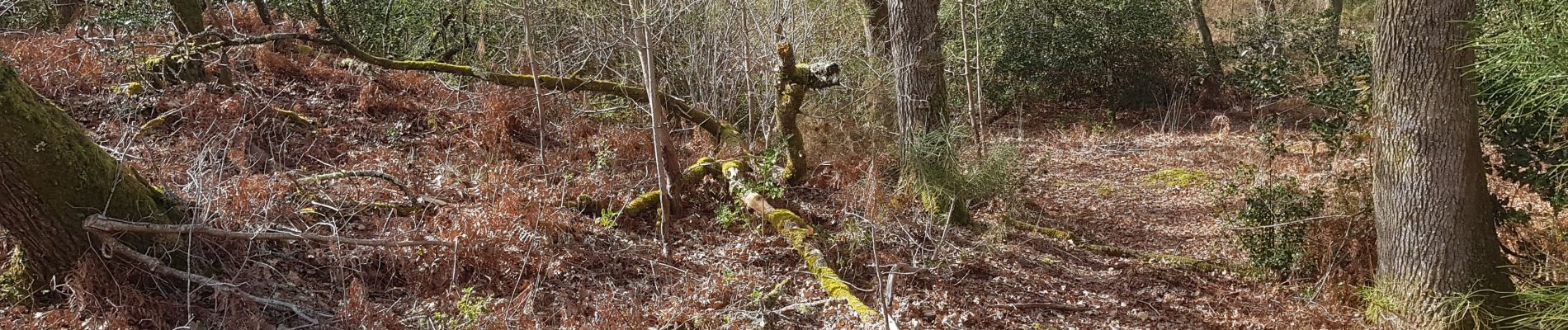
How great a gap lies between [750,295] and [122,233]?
326cm

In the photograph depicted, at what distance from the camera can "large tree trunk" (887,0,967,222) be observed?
7.25 m

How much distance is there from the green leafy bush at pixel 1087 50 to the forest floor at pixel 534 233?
16.9 ft

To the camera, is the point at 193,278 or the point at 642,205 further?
the point at 642,205

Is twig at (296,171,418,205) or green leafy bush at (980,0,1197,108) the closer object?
twig at (296,171,418,205)

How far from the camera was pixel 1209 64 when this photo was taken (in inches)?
581

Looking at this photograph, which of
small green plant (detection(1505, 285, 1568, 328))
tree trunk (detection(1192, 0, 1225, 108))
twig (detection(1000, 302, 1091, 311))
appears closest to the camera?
small green plant (detection(1505, 285, 1568, 328))

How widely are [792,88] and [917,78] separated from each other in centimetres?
98

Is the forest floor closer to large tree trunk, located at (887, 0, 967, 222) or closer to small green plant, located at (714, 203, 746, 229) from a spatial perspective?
small green plant, located at (714, 203, 746, 229)

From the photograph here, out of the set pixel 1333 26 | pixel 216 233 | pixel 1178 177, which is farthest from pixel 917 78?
pixel 1333 26

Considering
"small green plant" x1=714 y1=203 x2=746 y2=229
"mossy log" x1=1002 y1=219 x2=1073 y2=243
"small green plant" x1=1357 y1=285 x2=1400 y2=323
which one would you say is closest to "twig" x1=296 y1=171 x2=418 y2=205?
"small green plant" x1=714 y1=203 x2=746 y2=229

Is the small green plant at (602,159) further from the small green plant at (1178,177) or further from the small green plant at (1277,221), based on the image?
the small green plant at (1178,177)

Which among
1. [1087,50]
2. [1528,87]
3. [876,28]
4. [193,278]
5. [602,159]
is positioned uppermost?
[876,28]

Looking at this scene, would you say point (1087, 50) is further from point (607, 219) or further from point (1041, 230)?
point (607, 219)

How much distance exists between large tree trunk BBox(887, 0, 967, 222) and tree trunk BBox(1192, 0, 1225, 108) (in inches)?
362
